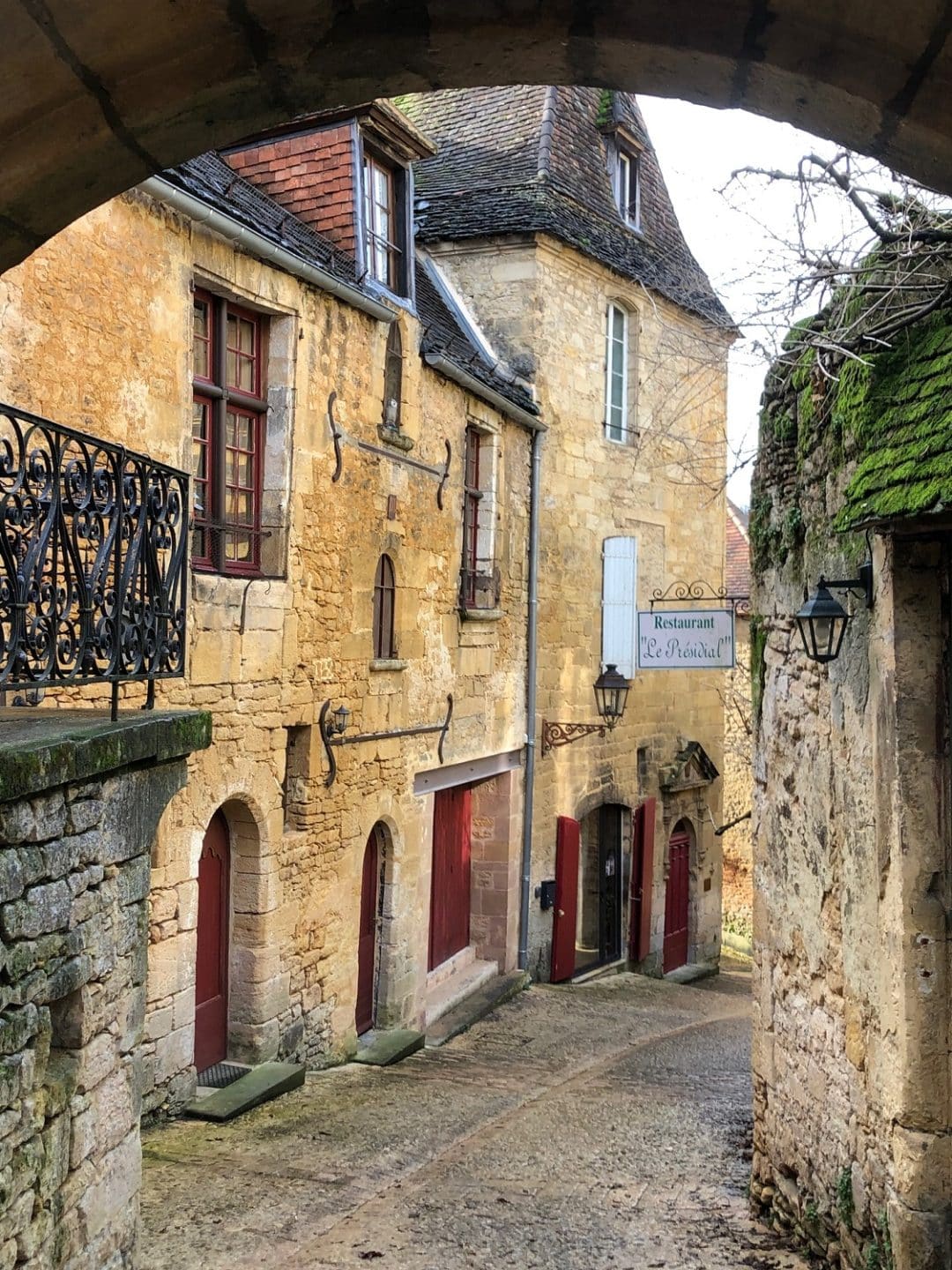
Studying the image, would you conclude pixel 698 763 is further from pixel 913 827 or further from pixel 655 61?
pixel 655 61

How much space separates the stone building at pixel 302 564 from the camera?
749cm

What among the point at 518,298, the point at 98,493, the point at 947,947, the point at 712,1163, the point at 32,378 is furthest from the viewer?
the point at 518,298

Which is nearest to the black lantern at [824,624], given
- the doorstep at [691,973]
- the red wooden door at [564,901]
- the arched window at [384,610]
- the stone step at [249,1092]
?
the stone step at [249,1092]

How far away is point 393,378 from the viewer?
34.5 feet

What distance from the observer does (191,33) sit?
85.0 inches

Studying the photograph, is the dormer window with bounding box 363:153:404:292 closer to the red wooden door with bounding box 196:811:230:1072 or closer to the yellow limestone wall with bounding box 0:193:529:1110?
the yellow limestone wall with bounding box 0:193:529:1110

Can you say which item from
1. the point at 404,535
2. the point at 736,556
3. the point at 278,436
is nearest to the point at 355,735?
the point at 404,535

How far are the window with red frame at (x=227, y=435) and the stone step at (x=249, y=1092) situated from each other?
3.43m

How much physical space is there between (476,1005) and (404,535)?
4663mm

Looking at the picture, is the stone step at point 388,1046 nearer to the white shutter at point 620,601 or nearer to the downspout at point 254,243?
the white shutter at point 620,601

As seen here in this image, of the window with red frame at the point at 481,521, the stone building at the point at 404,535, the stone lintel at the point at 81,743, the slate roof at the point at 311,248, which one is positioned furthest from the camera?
the window with red frame at the point at 481,521

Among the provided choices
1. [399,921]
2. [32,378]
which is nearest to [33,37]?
[32,378]

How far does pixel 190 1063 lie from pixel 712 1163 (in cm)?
331

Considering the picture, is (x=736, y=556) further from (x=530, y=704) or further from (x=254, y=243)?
(x=254, y=243)
